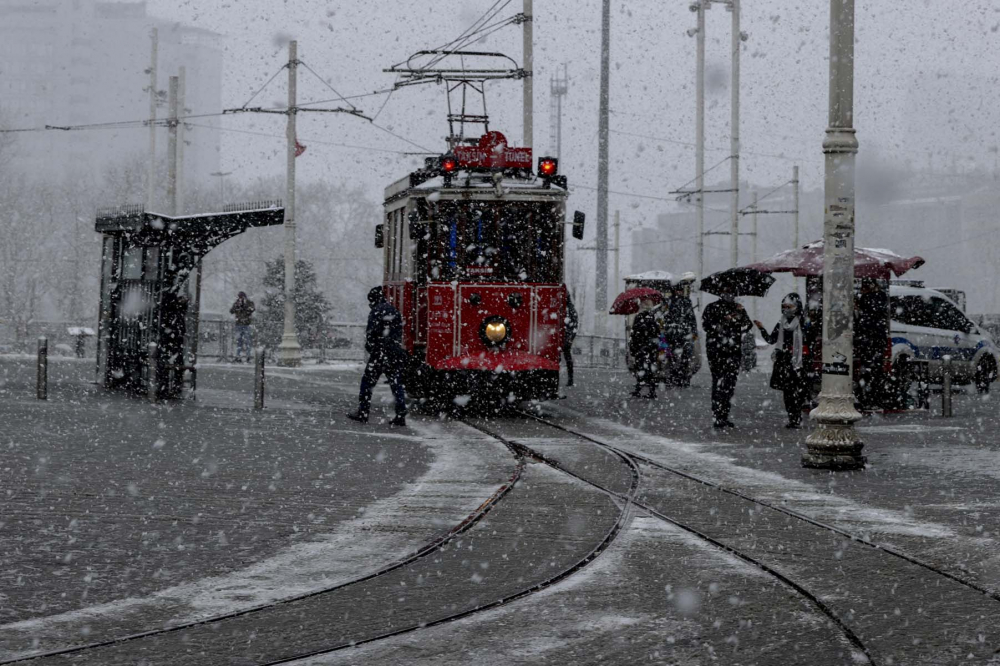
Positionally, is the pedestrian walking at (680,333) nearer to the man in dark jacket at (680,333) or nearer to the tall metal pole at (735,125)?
the man in dark jacket at (680,333)

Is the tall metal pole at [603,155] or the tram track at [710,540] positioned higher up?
the tall metal pole at [603,155]

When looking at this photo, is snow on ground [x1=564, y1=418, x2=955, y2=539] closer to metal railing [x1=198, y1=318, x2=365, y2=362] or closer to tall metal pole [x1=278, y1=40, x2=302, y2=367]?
tall metal pole [x1=278, y1=40, x2=302, y2=367]

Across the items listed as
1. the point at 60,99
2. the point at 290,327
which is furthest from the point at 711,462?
the point at 60,99

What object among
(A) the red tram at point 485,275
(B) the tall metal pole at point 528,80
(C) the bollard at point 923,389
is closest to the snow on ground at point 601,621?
(A) the red tram at point 485,275

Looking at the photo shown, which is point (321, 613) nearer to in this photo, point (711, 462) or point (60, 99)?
point (711, 462)

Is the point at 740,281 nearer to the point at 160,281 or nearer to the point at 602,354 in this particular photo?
the point at 160,281

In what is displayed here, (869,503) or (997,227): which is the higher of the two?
(997,227)

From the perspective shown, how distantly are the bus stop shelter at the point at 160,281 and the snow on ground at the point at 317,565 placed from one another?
937 centimetres

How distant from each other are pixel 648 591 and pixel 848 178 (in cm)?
742

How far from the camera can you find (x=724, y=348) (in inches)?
703

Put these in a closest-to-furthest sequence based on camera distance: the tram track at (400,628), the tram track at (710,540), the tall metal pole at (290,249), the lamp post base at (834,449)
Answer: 1. the tram track at (400,628)
2. the tram track at (710,540)
3. the lamp post base at (834,449)
4. the tall metal pole at (290,249)

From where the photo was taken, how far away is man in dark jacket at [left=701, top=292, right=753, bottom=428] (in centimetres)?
1781

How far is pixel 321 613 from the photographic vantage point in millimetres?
6645

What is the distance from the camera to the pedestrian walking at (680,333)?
2805 centimetres
